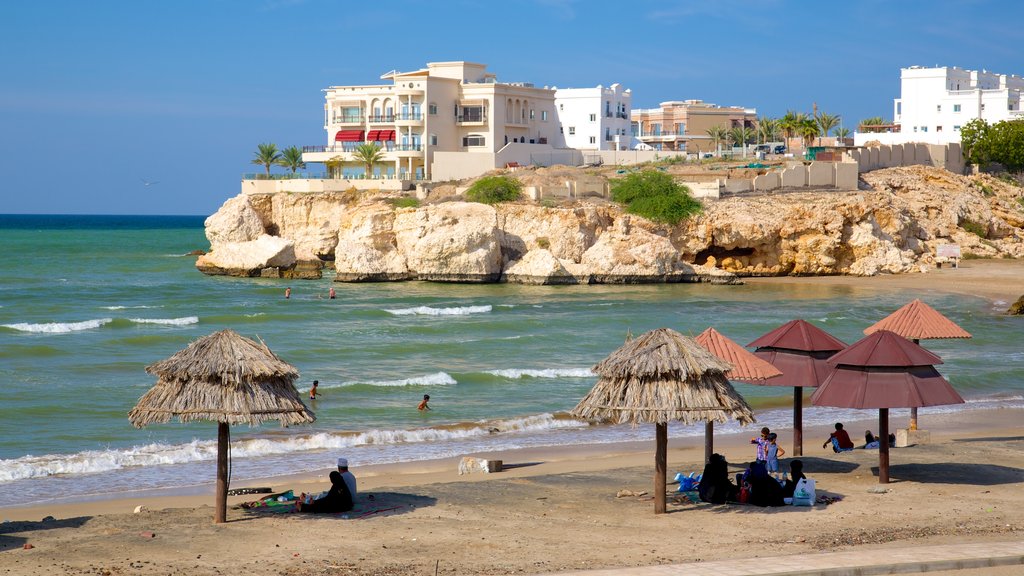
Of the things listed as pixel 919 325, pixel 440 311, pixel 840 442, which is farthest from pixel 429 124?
pixel 840 442

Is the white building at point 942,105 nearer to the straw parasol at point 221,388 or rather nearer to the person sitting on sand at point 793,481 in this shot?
the person sitting on sand at point 793,481

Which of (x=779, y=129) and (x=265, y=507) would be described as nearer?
(x=265, y=507)

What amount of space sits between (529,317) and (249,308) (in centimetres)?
1181

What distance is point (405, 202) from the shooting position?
2266 inches

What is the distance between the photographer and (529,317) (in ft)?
129

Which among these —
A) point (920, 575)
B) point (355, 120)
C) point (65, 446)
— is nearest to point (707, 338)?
point (920, 575)

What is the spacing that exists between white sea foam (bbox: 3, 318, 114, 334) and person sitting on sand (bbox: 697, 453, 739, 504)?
2875 centimetres

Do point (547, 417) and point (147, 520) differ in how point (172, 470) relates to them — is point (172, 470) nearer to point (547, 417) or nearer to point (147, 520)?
point (147, 520)

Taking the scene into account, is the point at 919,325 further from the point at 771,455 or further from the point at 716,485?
the point at 716,485

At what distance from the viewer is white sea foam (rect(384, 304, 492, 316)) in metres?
41.6

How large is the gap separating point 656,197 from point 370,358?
86.9 ft

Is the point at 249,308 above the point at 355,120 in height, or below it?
below

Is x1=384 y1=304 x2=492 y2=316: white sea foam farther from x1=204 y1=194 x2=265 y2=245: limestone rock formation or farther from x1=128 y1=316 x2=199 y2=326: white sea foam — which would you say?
x1=204 y1=194 x2=265 y2=245: limestone rock formation

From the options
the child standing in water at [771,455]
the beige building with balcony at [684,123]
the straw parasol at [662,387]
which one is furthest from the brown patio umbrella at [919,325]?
the beige building with balcony at [684,123]
